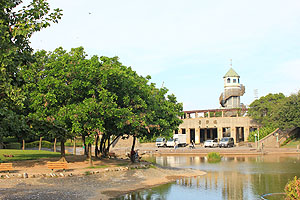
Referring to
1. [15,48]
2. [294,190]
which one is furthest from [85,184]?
[15,48]

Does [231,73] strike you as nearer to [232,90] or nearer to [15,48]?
[232,90]

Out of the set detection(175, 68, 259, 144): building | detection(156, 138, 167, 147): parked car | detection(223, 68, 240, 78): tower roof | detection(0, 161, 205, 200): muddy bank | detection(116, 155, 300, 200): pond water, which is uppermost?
detection(223, 68, 240, 78): tower roof

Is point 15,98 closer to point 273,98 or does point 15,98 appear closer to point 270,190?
point 270,190

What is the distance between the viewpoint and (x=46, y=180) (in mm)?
21672

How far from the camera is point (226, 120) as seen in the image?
2744 inches

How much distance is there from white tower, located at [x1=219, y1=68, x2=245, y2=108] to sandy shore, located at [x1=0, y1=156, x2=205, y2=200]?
57157 mm

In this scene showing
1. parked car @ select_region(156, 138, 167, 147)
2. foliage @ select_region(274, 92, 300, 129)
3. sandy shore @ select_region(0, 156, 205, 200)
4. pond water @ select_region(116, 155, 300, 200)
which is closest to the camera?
sandy shore @ select_region(0, 156, 205, 200)

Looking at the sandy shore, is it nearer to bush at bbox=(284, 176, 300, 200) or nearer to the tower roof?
bush at bbox=(284, 176, 300, 200)

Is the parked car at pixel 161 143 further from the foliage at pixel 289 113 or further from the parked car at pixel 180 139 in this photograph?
the foliage at pixel 289 113

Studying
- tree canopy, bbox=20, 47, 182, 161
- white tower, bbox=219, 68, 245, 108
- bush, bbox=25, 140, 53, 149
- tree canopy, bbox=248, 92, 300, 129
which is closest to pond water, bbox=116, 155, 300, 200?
tree canopy, bbox=20, 47, 182, 161

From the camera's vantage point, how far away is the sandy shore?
19078 mm

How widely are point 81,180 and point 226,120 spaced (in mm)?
51236

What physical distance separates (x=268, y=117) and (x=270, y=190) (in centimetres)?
4541

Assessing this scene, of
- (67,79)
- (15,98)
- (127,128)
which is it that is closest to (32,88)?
(67,79)
